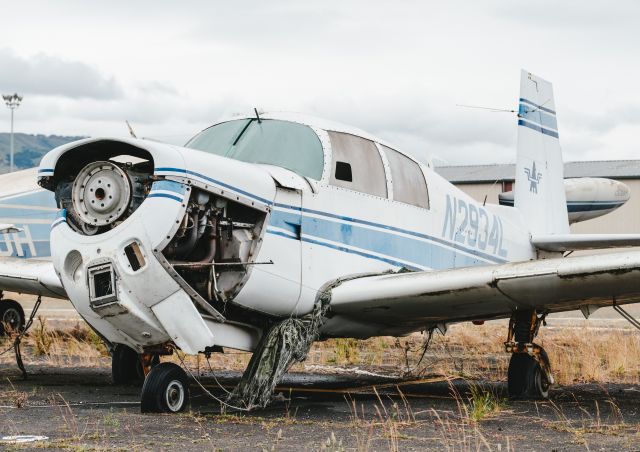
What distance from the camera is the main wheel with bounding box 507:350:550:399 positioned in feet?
31.8

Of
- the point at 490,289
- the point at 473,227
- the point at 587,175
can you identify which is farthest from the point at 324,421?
the point at 587,175

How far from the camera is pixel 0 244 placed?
25.2 metres

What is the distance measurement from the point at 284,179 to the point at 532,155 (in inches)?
254

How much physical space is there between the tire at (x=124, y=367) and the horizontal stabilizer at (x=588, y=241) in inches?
218

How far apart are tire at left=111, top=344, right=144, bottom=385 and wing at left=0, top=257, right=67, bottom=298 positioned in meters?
0.92

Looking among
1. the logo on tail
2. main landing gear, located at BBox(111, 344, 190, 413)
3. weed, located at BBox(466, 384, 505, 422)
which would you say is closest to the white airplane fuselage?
main landing gear, located at BBox(111, 344, 190, 413)

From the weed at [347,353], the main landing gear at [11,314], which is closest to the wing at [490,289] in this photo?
the weed at [347,353]

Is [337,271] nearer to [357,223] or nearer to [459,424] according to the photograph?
[357,223]

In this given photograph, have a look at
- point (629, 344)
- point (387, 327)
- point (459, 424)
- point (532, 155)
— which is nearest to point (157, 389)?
point (459, 424)

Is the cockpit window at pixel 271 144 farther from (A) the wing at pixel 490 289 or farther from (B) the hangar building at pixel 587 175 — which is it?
(B) the hangar building at pixel 587 175

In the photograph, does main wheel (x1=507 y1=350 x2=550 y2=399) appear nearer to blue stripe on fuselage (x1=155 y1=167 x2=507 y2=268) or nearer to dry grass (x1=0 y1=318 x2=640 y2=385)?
blue stripe on fuselage (x1=155 y1=167 x2=507 y2=268)

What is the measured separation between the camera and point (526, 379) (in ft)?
31.8

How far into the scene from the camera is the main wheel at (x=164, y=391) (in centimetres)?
750

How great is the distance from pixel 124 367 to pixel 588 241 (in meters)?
5.73
